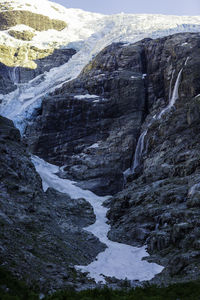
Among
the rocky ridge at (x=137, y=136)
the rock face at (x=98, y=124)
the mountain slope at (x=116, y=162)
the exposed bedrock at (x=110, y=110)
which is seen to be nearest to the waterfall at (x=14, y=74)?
the mountain slope at (x=116, y=162)

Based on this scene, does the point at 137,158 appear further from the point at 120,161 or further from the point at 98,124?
the point at 98,124

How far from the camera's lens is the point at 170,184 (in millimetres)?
46312

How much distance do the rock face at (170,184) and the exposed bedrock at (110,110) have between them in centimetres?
47

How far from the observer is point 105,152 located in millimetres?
71500

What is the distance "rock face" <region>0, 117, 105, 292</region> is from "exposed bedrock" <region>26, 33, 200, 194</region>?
54.0 feet

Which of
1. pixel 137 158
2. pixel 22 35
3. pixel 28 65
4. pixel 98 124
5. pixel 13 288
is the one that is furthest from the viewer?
A: pixel 22 35

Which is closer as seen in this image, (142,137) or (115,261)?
(115,261)

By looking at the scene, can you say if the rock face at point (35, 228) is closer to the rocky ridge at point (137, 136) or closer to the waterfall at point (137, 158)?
the rocky ridge at point (137, 136)

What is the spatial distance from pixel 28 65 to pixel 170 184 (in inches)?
5310

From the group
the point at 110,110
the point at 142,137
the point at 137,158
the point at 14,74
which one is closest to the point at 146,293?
the point at 137,158

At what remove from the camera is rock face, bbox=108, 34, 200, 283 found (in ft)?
108

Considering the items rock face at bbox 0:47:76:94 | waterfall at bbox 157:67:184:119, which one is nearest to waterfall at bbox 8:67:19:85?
rock face at bbox 0:47:76:94

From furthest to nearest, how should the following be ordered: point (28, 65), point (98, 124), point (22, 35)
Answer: point (22, 35), point (28, 65), point (98, 124)

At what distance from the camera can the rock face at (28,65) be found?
154 meters
